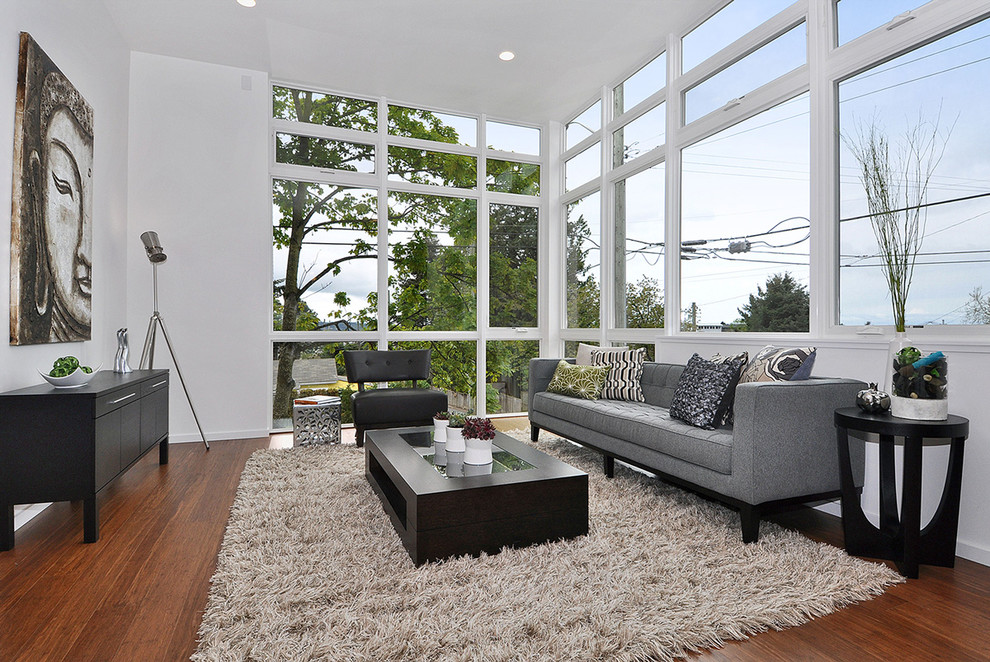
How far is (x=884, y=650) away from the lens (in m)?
1.75

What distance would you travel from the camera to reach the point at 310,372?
5.48 meters

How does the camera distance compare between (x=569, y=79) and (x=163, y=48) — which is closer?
(x=163, y=48)

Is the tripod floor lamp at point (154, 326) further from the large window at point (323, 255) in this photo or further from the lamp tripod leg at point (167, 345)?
the large window at point (323, 255)

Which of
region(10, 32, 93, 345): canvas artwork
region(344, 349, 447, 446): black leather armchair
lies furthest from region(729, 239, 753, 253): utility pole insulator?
region(10, 32, 93, 345): canvas artwork

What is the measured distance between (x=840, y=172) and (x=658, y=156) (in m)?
1.86

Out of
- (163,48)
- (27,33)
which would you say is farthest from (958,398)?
(163,48)

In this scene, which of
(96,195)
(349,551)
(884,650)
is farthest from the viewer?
(96,195)

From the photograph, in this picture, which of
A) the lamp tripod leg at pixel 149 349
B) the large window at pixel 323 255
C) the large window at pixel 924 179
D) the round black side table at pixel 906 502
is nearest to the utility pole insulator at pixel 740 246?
the large window at pixel 924 179

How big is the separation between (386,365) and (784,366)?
141 inches

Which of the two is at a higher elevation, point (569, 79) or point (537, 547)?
Result: point (569, 79)

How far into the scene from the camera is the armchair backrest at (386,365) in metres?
5.19

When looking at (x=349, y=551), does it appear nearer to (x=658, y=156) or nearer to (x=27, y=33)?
(x=27, y=33)

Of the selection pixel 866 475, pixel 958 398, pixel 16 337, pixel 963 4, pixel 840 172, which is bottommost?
A: pixel 866 475

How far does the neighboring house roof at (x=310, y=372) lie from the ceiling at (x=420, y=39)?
112 inches
